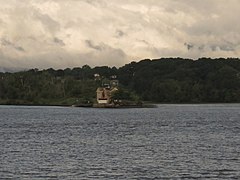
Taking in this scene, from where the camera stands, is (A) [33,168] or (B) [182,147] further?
(B) [182,147]

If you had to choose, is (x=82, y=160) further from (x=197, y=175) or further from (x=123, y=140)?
(x=123, y=140)

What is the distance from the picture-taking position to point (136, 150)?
59.8 metres

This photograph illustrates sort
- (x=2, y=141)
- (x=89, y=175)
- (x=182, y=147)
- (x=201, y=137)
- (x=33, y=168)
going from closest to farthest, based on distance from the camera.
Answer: (x=89, y=175) < (x=33, y=168) < (x=182, y=147) < (x=2, y=141) < (x=201, y=137)

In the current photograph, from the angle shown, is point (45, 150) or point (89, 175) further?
point (45, 150)

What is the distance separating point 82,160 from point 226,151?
16.3 metres

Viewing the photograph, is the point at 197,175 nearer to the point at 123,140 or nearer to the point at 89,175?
the point at 89,175

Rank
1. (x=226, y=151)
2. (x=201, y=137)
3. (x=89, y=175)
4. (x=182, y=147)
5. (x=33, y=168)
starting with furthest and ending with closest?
(x=201, y=137)
(x=182, y=147)
(x=226, y=151)
(x=33, y=168)
(x=89, y=175)

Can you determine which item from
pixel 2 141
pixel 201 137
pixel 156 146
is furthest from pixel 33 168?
A: pixel 201 137

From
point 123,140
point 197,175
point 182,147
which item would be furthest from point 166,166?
point 123,140

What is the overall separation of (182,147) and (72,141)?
1576 centimetres

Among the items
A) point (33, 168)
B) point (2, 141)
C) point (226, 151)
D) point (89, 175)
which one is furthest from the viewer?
point (2, 141)

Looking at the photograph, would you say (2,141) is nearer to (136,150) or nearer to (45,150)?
(45,150)

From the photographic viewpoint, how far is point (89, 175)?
42.6 metres

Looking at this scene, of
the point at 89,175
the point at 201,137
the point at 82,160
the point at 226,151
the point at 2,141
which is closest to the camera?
the point at 89,175
